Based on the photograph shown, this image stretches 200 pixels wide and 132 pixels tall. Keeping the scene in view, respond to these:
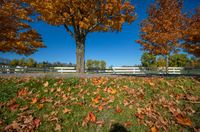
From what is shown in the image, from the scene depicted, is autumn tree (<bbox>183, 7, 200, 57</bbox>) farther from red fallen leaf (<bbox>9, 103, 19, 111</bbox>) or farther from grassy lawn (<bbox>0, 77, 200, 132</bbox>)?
red fallen leaf (<bbox>9, 103, 19, 111</bbox>)

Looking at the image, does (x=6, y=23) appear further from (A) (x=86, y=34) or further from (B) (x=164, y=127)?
(B) (x=164, y=127)

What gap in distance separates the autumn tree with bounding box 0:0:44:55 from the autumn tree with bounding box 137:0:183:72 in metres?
13.1

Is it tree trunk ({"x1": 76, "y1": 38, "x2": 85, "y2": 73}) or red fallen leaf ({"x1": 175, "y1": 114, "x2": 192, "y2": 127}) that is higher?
tree trunk ({"x1": 76, "y1": 38, "x2": 85, "y2": 73})

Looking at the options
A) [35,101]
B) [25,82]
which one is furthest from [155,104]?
[25,82]

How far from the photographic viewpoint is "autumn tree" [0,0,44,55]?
52.0ft

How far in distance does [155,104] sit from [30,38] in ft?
57.6

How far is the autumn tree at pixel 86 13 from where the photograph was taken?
564 inches

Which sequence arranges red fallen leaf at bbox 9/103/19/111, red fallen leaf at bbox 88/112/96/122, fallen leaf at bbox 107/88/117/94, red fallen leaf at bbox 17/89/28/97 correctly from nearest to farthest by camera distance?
red fallen leaf at bbox 88/112/96/122 < red fallen leaf at bbox 9/103/19/111 < red fallen leaf at bbox 17/89/28/97 < fallen leaf at bbox 107/88/117/94

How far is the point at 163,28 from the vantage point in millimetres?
23797

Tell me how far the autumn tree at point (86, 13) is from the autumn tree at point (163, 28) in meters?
8.81

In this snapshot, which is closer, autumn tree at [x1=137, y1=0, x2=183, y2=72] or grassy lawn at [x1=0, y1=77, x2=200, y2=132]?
grassy lawn at [x1=0, y1=77, x2=200, y2=132]

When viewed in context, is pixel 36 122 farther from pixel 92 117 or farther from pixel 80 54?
pixel 80 54

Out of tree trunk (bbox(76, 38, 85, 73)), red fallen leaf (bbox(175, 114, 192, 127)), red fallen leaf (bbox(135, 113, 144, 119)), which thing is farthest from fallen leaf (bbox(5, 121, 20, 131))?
tree trunk (bbox(76, 38, 85, 73))

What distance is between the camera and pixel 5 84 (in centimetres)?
617
